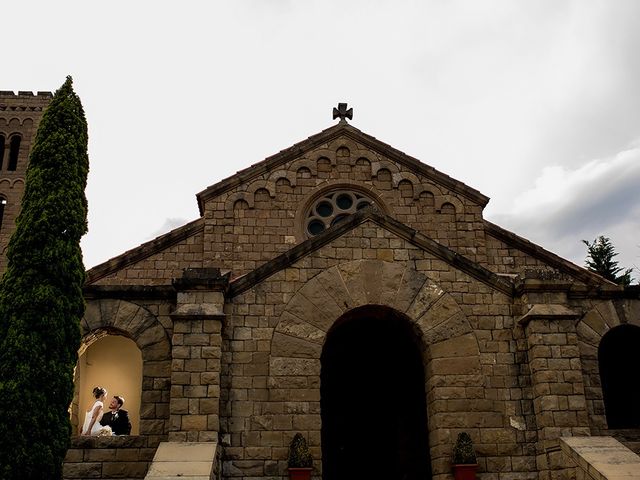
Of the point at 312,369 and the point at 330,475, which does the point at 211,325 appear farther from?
the point at 330,475

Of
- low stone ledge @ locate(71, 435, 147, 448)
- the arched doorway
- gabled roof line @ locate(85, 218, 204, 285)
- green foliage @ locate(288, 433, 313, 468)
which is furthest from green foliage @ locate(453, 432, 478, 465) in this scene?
gabled roof line @ locate(85, 218, 204, 285)

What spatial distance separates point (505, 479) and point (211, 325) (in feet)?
16.2

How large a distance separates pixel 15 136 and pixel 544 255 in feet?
87.8

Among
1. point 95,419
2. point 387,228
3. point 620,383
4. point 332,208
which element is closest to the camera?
point 387,228

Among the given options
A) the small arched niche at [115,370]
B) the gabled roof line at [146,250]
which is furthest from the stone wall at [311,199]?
the small arched niche at [115,370]

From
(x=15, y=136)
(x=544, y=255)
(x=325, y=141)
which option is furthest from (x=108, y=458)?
(x=15, y=136)

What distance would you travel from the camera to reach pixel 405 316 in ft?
35.3

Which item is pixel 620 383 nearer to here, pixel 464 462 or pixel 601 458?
pixel 601 458

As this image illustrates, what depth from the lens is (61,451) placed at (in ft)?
31.0

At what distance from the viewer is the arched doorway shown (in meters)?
13.3

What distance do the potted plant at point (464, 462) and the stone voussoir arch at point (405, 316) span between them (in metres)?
0.30

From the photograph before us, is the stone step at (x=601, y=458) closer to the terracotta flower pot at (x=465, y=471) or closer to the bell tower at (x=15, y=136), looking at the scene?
the terracotta flower pot at (x=465, y=471)

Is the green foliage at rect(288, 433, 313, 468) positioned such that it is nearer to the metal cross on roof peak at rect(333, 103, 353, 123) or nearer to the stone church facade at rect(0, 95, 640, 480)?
the stone church facade at rect(0, 95, 640, 480)

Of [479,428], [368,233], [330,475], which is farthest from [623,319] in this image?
[330,475]
